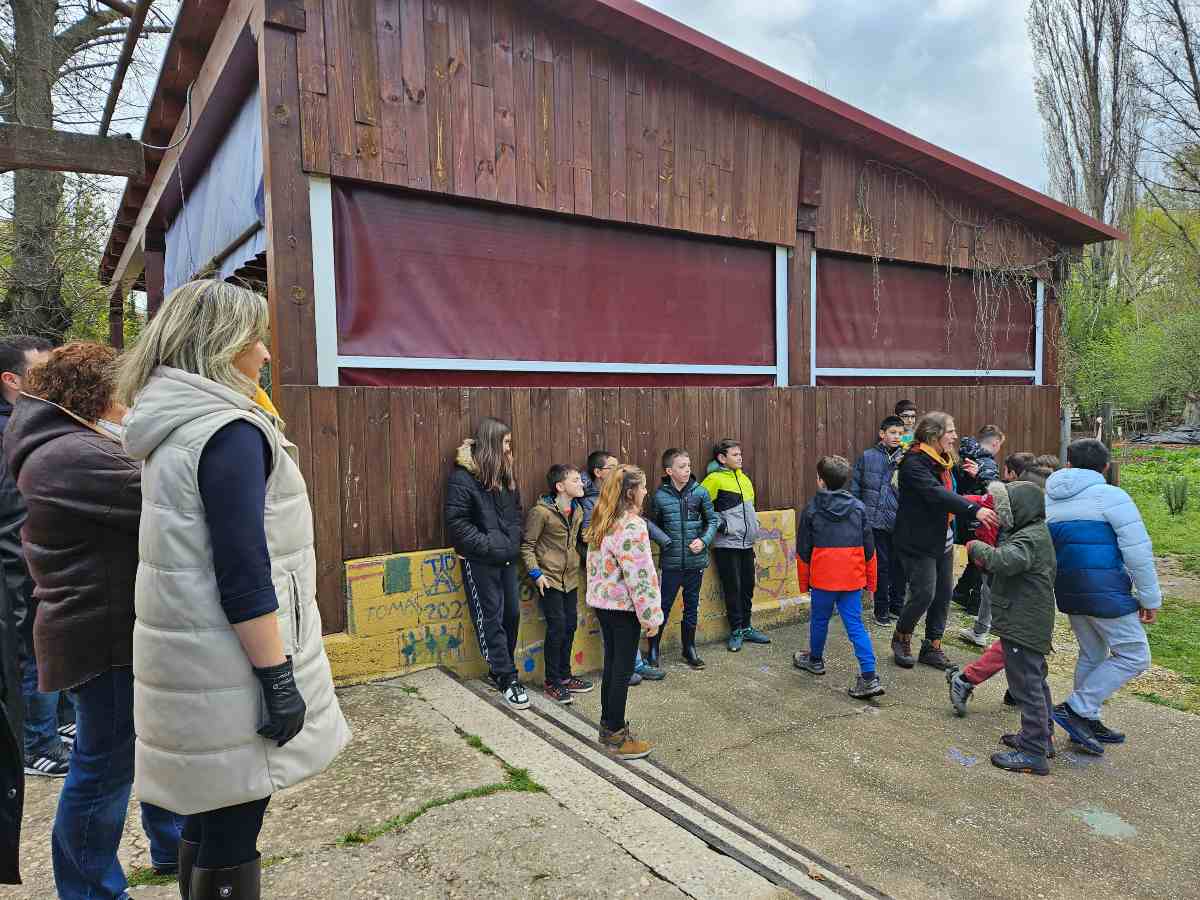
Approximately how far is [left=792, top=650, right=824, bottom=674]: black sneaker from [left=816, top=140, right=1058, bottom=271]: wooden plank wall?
4174 millimetres

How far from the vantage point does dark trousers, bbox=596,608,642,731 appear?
4180 mm

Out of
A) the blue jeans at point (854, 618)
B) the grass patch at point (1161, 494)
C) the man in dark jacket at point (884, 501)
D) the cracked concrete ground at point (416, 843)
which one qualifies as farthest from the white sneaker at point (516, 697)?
the grass patch at point (1161, 494)

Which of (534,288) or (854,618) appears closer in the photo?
(854,618)

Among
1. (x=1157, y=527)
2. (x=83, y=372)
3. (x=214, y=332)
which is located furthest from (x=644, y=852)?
(x=1157, y=527)

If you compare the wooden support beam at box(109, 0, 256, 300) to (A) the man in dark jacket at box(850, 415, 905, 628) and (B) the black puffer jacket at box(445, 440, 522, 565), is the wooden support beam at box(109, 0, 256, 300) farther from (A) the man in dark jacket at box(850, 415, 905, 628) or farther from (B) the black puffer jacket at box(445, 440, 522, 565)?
(A) the man in dark jacket at box(850, 415, 905, 628)

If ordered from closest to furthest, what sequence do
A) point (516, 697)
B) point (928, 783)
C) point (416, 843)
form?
point (416, 843), point (928, 783), point (516, 697)

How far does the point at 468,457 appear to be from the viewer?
5.03m

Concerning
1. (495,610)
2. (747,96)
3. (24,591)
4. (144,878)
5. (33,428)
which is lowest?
(144,878)

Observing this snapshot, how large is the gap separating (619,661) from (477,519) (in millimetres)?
1403

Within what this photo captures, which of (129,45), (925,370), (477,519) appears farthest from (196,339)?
(925,370)

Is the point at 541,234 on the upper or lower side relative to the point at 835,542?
upper

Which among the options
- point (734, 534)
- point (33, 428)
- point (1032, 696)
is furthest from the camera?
point (734, 534)

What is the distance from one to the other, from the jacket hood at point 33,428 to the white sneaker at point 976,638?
22.4 ft

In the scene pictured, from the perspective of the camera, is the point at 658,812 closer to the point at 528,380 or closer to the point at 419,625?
the point at 419,625
